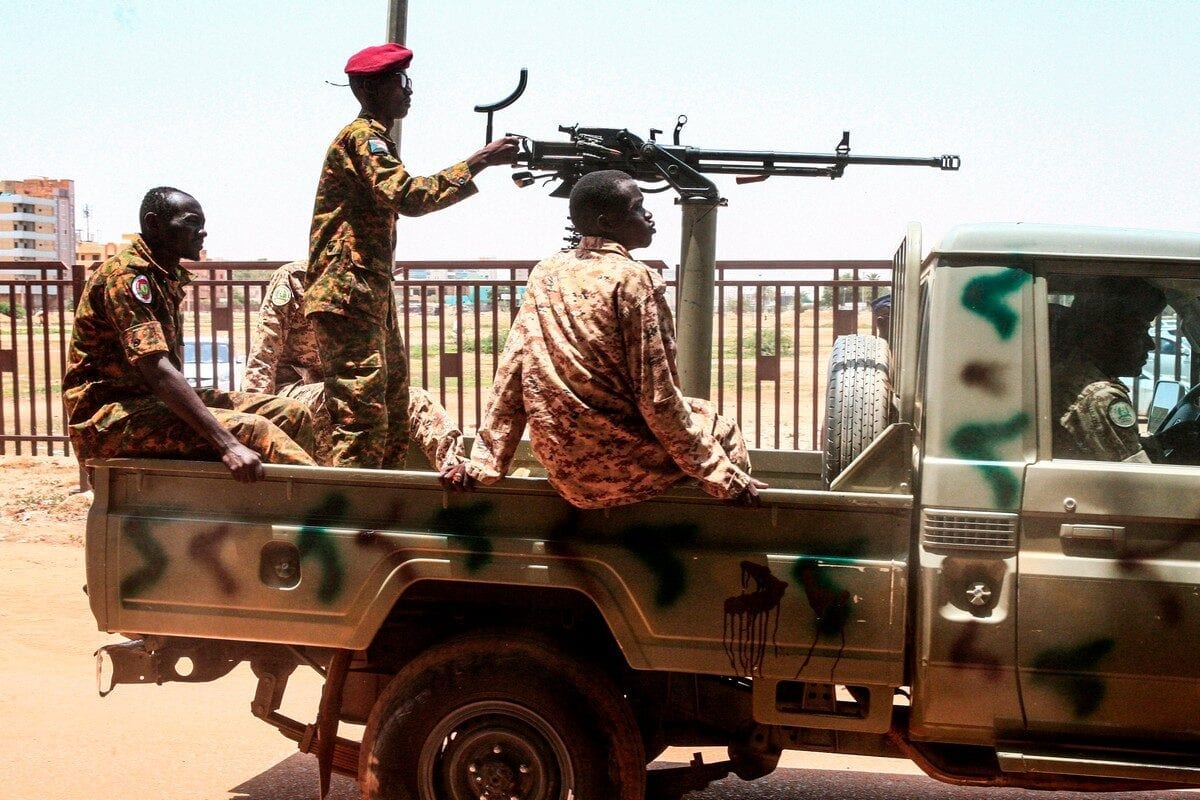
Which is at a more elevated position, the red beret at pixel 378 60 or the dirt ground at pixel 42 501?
the red beret at pixel 378 60

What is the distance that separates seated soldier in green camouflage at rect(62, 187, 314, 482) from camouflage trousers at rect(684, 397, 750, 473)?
4.29 feet

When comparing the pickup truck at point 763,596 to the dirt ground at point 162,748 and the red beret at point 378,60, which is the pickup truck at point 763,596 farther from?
the red beret at point 378,60

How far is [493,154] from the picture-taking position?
456 centimetres

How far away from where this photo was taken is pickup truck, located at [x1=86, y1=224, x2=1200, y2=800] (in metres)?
3.27

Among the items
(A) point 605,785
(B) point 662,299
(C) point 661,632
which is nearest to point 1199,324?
(B) point 662,299

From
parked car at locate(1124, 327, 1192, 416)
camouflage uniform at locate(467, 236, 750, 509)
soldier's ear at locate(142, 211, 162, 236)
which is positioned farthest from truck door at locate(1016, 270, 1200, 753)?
soldier's ear at locate(142, 211, 162, 236)

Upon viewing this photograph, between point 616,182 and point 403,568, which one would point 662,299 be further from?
point 403,568

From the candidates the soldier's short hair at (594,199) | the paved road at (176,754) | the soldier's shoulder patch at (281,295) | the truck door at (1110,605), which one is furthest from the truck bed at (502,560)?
the soldier's shoulder patch at (281,295)

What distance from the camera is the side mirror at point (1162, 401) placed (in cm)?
381

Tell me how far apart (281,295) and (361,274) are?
1625 mm

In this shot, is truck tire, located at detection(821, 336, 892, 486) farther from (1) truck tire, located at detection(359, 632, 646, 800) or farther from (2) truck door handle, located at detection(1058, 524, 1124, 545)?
(1) truck tire, located at detection(359, 632, 646, 800)

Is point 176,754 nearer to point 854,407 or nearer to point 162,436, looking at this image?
point 162,436

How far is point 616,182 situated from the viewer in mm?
3789

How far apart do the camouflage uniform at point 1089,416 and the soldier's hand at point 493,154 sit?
2123mm
